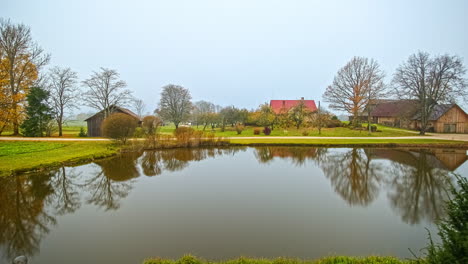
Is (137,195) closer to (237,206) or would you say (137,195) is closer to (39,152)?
(237,206)

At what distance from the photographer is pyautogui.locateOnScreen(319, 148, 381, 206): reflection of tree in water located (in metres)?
8.61

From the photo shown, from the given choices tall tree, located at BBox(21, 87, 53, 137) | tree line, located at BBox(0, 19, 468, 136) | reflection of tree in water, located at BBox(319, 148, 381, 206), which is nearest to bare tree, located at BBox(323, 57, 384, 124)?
tree line, located at BBox(0, 19, 468, 136)

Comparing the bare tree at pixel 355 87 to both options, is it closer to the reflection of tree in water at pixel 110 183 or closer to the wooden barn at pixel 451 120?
the wooden barn at pixel 451 120

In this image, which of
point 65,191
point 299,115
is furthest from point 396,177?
point 299,115

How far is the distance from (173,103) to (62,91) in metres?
15.1

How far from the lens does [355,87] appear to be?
32.3 metres

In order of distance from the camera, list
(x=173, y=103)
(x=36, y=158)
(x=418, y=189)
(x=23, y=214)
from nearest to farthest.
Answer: (x=23, y=214) → (x=418, y=189) → (x=36, y=158) → (x=173, y=103)

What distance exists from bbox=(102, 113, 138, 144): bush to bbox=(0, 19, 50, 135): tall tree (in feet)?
34.1

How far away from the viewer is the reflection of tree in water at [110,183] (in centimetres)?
830

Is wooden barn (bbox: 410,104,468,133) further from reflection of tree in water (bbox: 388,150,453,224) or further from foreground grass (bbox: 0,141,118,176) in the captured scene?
foreground grass (bbox: 0,141,118,176)

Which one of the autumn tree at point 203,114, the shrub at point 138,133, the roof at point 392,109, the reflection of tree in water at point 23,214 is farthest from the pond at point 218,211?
the autumn tree at point 203,114

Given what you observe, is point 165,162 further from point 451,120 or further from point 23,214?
point 451,120

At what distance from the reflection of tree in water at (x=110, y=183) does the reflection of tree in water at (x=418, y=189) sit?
9825 mm

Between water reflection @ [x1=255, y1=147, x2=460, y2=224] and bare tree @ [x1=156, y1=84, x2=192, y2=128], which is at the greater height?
bare tree @ [x1=156, y1=84, x2=192, y2=128]
